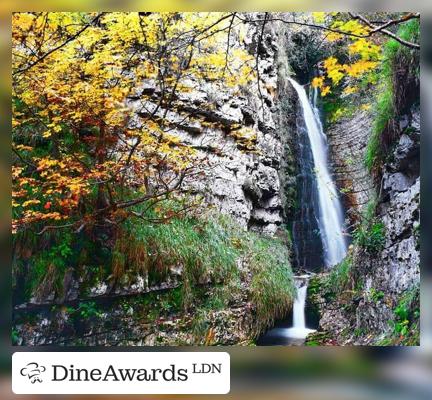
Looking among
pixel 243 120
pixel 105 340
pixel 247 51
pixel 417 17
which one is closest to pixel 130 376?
pixel 105 340

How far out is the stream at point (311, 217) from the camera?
2725mm

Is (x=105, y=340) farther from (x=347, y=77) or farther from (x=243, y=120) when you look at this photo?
(x=347, y=77)

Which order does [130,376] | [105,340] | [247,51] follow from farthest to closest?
[247,51], [105,340], [130,376]

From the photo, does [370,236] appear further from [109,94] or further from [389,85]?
[109,94]

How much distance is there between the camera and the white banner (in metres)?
2.41

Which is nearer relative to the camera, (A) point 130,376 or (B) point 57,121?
(A) point 130,376

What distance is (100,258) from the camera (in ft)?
8.66

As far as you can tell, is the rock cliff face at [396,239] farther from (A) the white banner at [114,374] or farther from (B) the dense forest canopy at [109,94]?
(A) the white banner at [114,374]

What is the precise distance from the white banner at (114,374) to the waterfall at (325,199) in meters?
1.06

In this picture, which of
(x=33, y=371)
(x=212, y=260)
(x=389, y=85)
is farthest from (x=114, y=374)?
(x=389, y=85)

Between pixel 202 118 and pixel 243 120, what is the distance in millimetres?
278

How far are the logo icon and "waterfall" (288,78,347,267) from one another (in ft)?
6.08

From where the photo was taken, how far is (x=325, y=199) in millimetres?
2793

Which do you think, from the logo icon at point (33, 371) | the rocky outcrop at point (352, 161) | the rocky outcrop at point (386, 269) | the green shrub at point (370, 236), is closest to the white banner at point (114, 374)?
the logo icon at point (33, 371)
